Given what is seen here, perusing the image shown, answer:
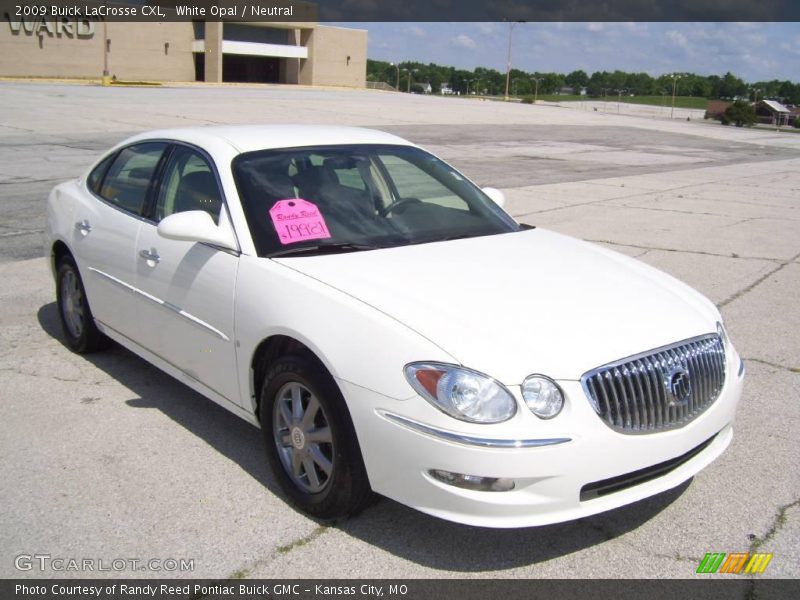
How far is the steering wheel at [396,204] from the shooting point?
4555mm

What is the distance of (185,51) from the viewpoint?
231 feet

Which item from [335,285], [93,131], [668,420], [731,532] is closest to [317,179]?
[335,285]

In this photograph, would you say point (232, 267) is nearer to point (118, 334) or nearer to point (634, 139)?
point (118, 334)

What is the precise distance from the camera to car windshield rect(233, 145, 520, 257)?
13.6ft

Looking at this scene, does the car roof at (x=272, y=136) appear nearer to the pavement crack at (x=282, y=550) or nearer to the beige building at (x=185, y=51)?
the pavement crack at (x=282, y=550)

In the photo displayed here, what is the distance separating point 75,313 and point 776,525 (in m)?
4.29

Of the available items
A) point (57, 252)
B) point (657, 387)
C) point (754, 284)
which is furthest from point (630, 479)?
point (754, 284)

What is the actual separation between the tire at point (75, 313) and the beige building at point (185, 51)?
2349 inches

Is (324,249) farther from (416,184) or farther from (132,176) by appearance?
(132,176)

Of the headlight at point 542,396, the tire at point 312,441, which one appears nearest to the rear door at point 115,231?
the tire at point 312,441

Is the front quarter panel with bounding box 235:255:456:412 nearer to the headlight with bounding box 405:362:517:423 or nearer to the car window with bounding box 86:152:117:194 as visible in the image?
the headlight with bounding box 405:362:517:423

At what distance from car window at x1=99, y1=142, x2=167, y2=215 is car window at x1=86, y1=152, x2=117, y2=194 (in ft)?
0.17

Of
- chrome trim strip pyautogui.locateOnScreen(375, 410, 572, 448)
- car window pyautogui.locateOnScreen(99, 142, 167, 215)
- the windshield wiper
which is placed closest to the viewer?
chrome trim strip pyautogui.locateOnScreen(375, 410, 572, 448)

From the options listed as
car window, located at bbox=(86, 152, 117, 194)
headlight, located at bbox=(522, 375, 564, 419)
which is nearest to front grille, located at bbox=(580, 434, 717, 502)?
headlight, located at bbox=(522, 375, 564, 419)
